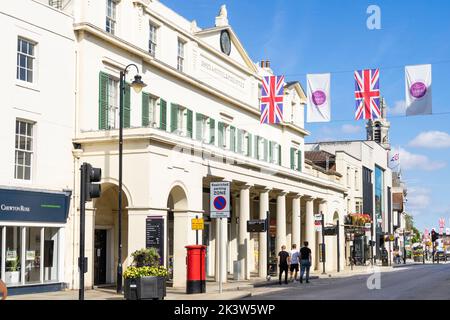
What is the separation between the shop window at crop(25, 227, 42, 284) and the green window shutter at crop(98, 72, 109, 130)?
487 centimetres

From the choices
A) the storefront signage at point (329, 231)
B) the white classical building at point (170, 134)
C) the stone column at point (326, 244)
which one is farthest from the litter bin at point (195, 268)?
the stone column at point (326, 244)

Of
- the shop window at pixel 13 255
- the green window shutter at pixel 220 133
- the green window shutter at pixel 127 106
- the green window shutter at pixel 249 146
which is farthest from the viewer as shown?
the green window shutter at pixel 249 146

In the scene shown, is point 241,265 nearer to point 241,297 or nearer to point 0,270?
point 241,297

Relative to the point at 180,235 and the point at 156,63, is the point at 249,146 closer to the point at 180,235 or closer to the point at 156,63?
the point at 156,63

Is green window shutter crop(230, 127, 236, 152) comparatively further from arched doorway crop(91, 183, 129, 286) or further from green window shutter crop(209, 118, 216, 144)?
arched doorway crop(91, 183, 129, 286)

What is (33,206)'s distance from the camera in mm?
23375

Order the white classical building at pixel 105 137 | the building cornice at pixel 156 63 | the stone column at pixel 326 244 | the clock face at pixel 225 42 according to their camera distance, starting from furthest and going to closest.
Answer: the stone column at pixel 326 244 < the clock face at pixel 225 42 < the building cornice at pixel 156 63 < the white classical building at pixel 105 137

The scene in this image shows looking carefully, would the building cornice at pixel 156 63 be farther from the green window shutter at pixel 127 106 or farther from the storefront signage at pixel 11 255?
the storefront signage at pixel 11 255

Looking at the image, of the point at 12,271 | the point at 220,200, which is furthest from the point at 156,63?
the point at 12,271

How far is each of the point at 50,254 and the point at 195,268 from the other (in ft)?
17.1

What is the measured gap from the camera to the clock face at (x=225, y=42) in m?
37.0

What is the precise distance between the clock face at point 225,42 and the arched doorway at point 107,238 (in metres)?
11.8

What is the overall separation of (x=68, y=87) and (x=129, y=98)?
3270 mm

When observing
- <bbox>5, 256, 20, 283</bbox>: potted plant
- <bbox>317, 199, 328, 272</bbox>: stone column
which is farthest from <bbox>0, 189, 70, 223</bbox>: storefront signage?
<bbox>317, 199, 328, 272</bbox>: stone column
